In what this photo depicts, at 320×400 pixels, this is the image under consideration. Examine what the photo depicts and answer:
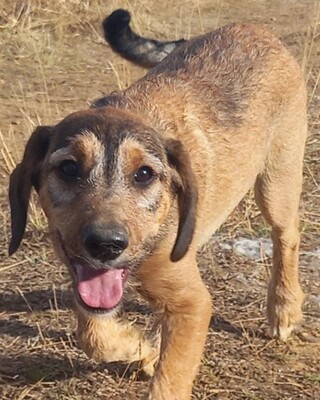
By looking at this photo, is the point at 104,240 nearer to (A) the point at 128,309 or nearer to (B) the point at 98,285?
(B) the point at 98,285

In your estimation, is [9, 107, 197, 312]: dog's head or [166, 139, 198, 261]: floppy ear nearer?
[9, 107, 197, 312]: dog's head

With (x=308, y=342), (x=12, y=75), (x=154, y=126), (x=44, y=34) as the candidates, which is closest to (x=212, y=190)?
(x=154, y=126)

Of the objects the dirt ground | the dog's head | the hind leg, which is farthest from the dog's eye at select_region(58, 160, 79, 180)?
the hind leg

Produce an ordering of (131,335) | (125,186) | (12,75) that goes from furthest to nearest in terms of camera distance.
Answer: (12,75)
(131,335)
(125,186)

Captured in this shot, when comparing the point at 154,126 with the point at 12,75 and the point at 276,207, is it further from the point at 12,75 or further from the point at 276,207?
the point at 12,75

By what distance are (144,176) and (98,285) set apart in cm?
48

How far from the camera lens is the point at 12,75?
952 cm

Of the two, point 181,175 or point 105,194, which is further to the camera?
point 181,175

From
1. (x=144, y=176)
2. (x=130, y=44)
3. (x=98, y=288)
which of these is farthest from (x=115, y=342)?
(x=130, y=44)

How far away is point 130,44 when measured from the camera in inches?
239

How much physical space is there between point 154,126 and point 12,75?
530 centimetres

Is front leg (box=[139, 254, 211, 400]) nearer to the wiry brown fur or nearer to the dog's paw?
the wiry brown fur

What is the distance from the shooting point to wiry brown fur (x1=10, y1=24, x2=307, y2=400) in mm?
3992

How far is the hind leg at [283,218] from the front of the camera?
550 centimetres
